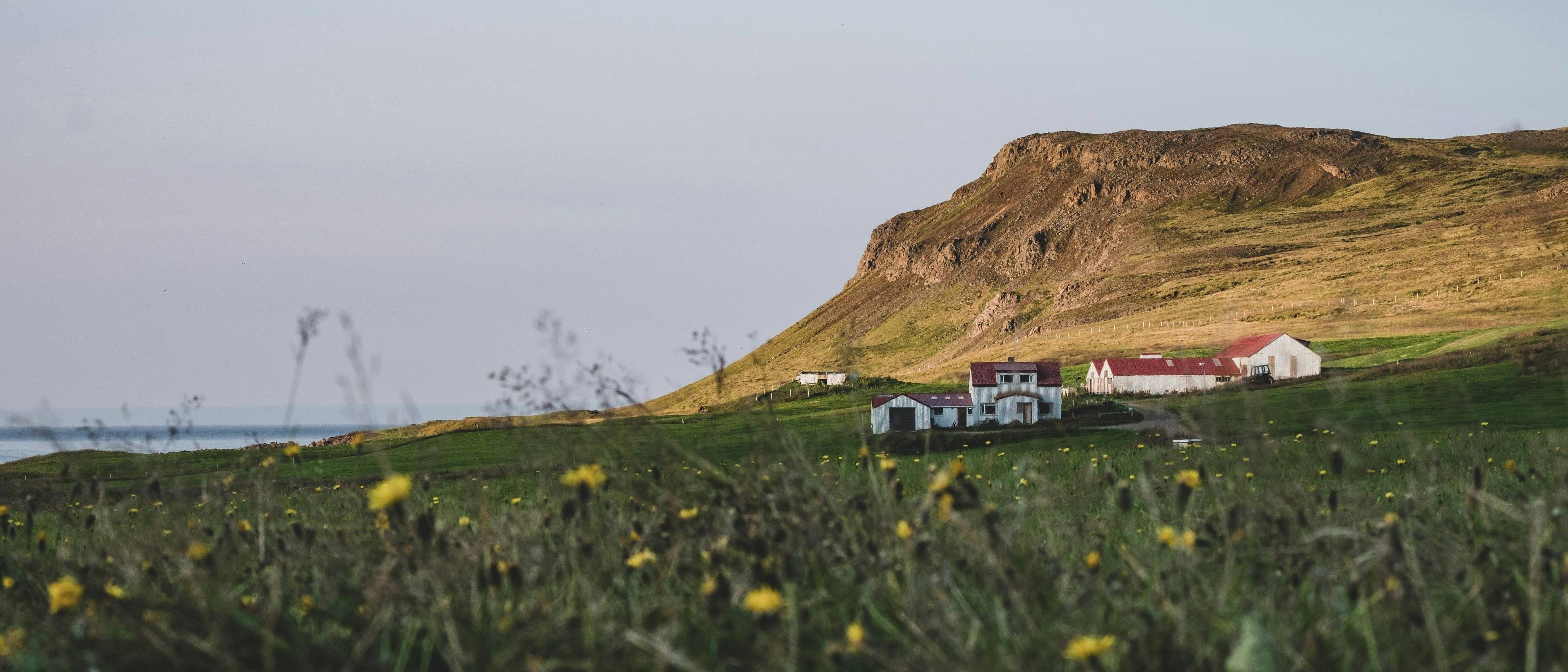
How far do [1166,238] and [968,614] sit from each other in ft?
559

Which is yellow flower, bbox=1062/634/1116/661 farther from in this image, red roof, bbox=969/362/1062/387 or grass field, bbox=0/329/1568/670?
red roof, bbox=969/362/1062/387

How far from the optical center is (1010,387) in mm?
51250

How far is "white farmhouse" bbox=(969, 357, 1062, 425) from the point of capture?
5166 centimetres

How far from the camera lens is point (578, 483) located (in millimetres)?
2855

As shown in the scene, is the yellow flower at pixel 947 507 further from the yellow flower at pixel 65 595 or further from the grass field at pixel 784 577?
the yellow flower at pixel 65 595

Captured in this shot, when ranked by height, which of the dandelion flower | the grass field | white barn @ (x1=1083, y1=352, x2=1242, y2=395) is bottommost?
the grass field

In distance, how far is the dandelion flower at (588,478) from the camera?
2.83 meters

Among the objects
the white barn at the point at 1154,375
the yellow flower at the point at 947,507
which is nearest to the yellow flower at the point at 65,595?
the yellow flower at the point at 947,507

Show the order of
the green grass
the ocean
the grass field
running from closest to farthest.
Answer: the grass field → the ocean → the green grass

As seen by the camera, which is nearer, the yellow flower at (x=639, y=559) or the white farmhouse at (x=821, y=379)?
the yellow flower at (x=639, y=559)

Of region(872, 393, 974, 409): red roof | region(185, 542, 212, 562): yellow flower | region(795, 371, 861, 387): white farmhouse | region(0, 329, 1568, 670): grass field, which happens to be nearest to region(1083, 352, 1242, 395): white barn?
region(795, 371, 861, 387): white farmhouse

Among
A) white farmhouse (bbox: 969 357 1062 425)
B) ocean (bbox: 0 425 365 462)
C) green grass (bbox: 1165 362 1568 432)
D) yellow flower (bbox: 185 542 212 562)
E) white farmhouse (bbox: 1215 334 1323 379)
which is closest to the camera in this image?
yellow flower (bbox: 185 542 212 562)

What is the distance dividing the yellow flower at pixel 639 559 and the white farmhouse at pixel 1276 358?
67625 millimetres

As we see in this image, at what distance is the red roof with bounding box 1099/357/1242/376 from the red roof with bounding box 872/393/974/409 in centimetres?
1922
